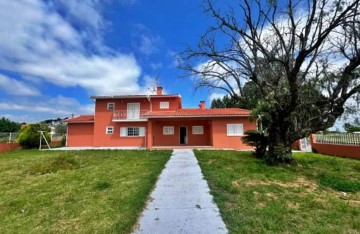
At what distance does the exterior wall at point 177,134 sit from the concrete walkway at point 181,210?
17.1m

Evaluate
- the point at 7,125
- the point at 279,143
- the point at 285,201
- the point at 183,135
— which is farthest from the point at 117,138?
the point at 7,125

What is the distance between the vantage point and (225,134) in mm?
22344

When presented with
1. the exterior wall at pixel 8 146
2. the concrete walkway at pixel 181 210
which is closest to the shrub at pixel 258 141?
the concrete walkway at pixel 181 210

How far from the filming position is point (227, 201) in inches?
231

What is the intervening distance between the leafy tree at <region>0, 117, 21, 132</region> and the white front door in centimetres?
5153

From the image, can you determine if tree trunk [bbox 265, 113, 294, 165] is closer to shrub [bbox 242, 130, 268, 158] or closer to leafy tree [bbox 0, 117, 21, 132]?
shrub [bbox 242, 130, 268, 158]

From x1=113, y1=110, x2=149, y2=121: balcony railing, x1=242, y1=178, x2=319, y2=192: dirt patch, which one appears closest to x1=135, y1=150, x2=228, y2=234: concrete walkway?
x1=242, y1=178, x2=319, y2=192: dirt patch

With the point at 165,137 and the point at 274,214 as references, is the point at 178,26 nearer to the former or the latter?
the point at 274,214

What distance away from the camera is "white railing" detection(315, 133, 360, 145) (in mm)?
15055

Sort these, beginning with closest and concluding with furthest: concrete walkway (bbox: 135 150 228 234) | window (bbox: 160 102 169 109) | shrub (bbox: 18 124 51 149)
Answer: concrete walkway (bbox: 135 150 228 234)
shrub (bbox: 18 124 51 149)
window (bbox: 160 102 169 109)

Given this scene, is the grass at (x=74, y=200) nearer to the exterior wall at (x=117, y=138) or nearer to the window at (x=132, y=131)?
the exterior wall at (x=117, y=138)

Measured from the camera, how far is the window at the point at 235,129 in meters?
22.4

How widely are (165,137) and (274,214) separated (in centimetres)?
2060

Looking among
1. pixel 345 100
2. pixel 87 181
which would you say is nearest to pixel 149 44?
pixel 87 181
